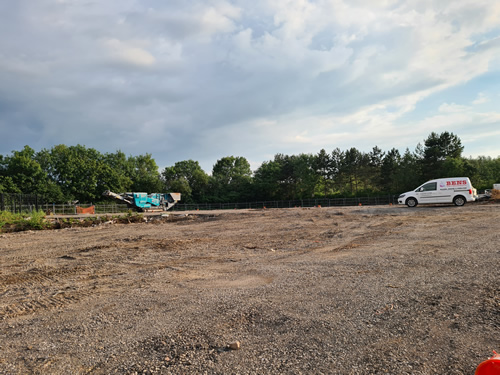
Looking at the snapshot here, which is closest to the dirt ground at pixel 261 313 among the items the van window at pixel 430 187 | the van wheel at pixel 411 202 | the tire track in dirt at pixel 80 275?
the tire track in dirt at pixel 80 275

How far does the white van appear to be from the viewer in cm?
2038

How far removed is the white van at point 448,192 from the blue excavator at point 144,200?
29095 mm

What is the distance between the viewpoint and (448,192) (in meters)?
20.7

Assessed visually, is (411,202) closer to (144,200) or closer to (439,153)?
(144,200)

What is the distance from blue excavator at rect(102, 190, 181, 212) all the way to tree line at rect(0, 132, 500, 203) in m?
27.2

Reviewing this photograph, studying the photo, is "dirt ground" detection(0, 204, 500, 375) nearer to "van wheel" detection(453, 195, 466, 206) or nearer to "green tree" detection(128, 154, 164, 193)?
"van wheel" detection(453, 195, 466, 206)

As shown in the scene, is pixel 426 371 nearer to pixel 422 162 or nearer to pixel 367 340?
pixel 367 340

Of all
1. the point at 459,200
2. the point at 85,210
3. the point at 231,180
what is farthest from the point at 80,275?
the point at 231,180

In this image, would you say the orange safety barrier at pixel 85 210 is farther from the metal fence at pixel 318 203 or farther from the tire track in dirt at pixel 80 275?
the tire track in dirt at pixel 80 275

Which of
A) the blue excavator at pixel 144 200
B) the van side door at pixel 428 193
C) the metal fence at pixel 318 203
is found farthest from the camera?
the metal fence at pixel 318 203

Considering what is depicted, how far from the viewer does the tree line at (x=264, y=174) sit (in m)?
50.2

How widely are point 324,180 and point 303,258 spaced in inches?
2402

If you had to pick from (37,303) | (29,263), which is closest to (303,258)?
(37,303)

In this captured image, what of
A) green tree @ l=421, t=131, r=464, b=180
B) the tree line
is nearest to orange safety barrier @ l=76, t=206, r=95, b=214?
the tree line
